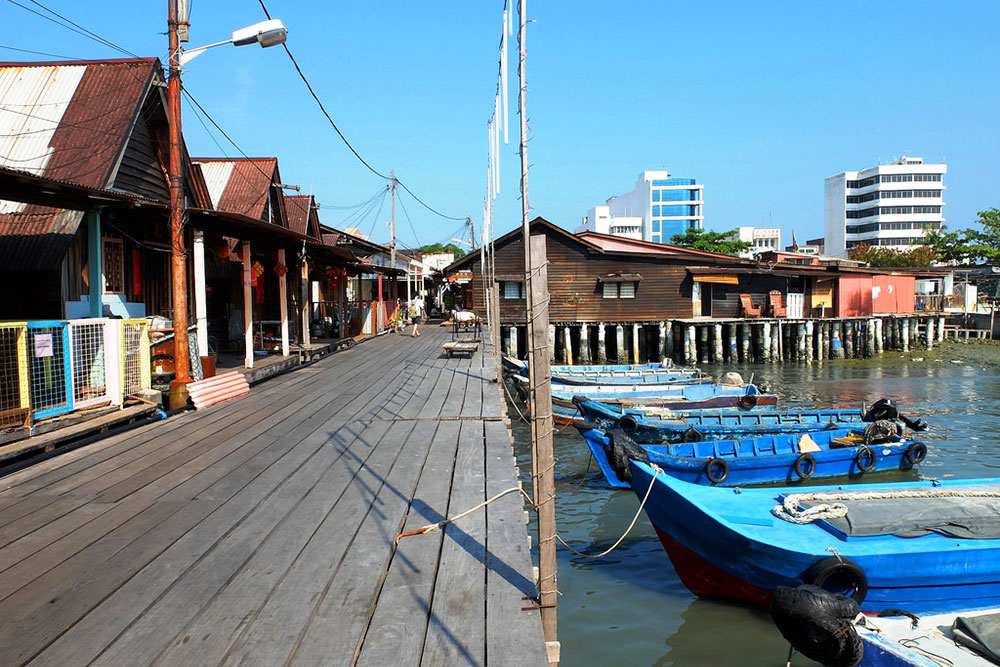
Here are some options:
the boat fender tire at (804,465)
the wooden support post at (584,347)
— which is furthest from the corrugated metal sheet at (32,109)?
the wooden support post at (584,347)

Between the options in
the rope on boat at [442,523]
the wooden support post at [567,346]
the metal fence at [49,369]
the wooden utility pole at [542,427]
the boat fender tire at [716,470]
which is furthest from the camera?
the wooden support post at [567,346]

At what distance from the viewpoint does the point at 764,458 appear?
10172 mm

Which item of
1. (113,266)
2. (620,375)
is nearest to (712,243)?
(620,375)

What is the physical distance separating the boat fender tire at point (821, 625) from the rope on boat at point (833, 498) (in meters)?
1.44

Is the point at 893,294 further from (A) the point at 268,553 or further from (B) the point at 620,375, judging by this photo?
(A) the point at 268,553

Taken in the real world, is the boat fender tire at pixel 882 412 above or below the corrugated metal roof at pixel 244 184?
below

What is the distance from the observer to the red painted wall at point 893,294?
35281mm

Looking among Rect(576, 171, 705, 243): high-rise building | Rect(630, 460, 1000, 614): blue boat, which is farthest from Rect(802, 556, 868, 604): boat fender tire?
Rect(576, 171, 705, 243): high-rise building

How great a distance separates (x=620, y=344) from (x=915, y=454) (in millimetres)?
17941

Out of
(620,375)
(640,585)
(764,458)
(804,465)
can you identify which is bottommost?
(640,585)

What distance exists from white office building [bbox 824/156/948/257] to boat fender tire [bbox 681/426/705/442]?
75.0 meters

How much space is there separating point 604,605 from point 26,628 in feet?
17.4

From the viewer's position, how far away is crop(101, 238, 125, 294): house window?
37.7ft

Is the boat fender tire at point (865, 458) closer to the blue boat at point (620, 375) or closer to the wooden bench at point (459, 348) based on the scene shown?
the blue boat at point (620, 375)
